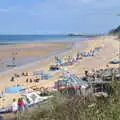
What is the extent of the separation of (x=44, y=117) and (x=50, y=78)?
77.4 ft

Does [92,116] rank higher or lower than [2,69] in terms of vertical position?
higher

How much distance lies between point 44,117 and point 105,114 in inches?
35.0

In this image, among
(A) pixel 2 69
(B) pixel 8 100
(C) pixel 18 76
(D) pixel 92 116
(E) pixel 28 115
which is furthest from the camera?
(A) pixel 2 69

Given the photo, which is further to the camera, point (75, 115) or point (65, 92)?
point (65, 92)

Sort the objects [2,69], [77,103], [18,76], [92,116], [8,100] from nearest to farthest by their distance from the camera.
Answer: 1. [92,116]
2. [77,103]
3. [8,100]
4. [18,76]
5. [2,69]

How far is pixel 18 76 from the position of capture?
30.5 meters

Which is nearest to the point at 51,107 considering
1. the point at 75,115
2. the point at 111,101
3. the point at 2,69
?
the point at 75,115

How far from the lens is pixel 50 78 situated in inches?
1115

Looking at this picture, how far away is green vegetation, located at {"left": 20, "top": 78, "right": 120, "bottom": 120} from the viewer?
415 centimetres

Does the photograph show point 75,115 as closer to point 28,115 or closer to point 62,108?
point 62,108

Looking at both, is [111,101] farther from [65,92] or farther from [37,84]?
[37,84]

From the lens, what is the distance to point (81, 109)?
4422 millimetres

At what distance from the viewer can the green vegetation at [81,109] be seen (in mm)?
4148

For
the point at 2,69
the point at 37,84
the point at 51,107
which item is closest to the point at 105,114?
the point at 51,107
